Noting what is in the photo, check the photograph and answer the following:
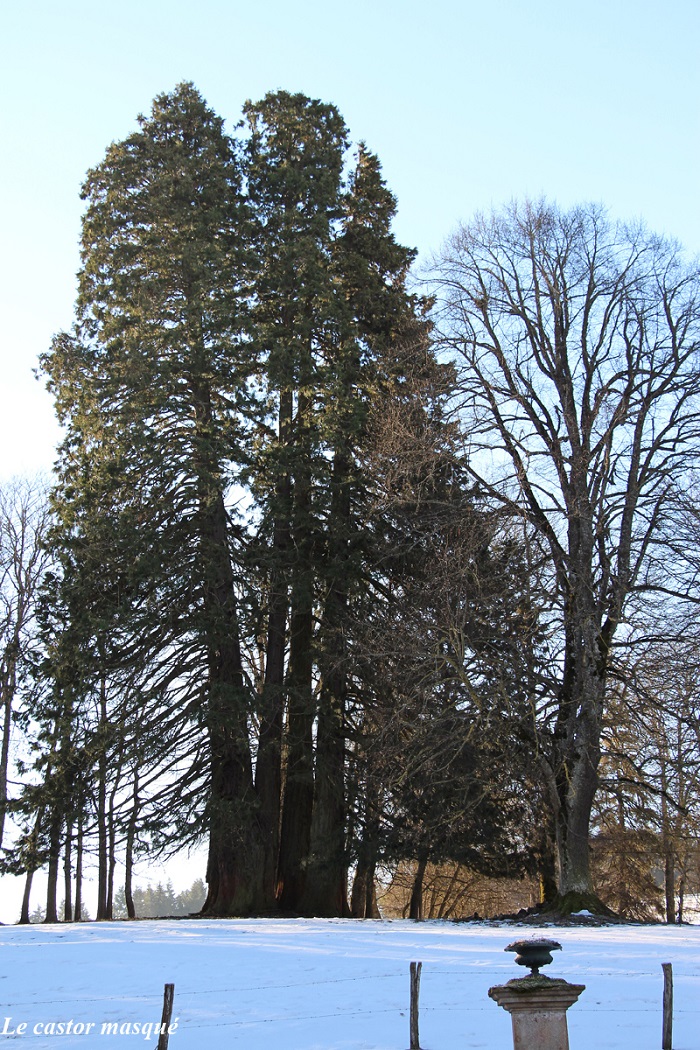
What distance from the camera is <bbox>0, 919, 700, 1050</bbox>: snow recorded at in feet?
34.7

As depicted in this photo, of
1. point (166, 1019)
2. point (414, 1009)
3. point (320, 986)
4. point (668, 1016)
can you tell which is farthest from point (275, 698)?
point (668, 1016)

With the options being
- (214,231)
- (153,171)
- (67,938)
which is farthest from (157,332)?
(67,938)

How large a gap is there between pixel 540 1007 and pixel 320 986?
4756mm

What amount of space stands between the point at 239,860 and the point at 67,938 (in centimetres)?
444

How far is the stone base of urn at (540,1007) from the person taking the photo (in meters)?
8.30

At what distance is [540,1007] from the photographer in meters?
8.35

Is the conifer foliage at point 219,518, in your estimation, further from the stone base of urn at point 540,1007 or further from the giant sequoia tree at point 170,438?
the stone base of urn at point 540,1007

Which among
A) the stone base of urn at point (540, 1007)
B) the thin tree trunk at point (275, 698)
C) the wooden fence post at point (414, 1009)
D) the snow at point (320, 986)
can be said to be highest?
the thin tree trunk at point (275, 698)

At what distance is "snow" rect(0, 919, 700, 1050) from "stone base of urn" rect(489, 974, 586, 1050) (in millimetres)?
1893

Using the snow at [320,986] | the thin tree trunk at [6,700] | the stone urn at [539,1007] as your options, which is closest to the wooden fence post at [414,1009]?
the snow at [320,986]

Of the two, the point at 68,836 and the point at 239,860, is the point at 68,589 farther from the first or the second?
the point at 239,860

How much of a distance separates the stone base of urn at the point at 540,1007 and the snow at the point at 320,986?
189cm

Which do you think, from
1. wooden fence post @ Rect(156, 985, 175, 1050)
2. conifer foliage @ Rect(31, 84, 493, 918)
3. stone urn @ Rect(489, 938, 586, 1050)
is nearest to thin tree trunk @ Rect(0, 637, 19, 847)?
conifer foliage @ Rect(31, 84, 493, 918)

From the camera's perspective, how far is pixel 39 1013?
11.6 metres
